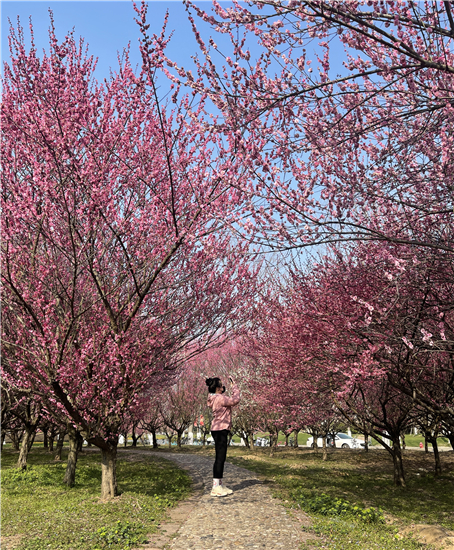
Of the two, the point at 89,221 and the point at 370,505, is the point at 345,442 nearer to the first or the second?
the point at 370,505

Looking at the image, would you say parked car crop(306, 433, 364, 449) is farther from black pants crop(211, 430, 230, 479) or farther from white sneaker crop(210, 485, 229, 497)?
black pants crop(211, 430, 230, 479)

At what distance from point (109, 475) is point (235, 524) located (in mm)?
3426

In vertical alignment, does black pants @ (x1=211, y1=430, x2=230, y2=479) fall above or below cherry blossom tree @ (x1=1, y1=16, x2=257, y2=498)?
below

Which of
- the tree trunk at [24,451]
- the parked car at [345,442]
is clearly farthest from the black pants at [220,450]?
the parked car at [345,442]

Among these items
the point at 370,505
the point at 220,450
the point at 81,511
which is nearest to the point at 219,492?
the point at 220,450

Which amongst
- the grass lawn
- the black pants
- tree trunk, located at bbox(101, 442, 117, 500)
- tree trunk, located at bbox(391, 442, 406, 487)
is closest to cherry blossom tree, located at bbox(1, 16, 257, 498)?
tree trunk, located at bbox(101, 442, 117, 500)

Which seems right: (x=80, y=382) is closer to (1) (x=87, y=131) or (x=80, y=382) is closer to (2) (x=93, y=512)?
(2) (x=93, y=512)

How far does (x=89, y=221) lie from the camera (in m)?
7.71

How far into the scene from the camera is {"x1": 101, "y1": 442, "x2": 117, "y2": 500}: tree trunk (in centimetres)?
909

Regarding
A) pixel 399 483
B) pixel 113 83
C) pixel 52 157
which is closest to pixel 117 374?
pixel 52 157

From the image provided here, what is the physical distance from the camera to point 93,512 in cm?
793

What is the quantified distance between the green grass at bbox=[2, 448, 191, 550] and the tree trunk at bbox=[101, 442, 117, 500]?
0.22 m

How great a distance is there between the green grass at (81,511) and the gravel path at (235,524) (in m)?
0.45

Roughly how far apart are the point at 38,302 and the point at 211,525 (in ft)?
15.5
